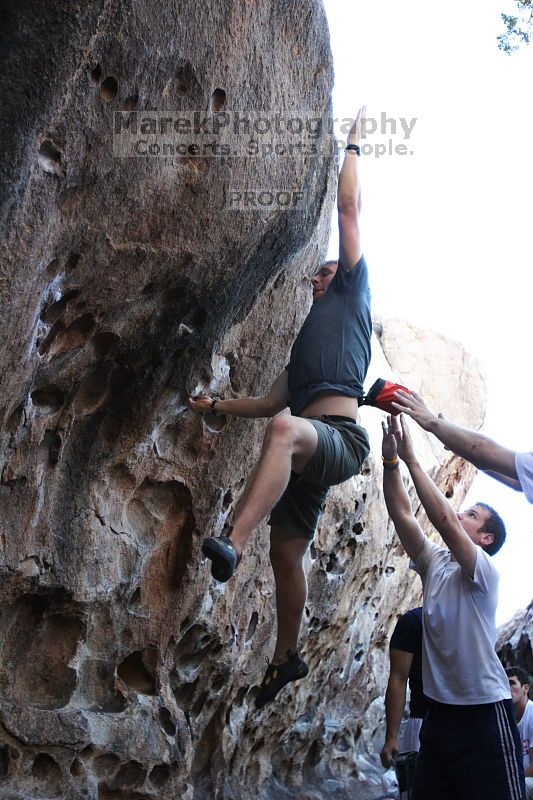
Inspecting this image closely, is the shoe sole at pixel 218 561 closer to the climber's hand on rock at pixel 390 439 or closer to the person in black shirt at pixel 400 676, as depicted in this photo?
the climber's hand on rock at pixel 390 439

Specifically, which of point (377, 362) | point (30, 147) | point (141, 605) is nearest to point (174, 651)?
point (141, 605)

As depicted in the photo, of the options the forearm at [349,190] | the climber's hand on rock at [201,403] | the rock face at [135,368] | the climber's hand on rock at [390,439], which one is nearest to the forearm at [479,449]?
the climber's hand on rock at [390,439]

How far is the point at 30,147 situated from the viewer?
3445 millimetres

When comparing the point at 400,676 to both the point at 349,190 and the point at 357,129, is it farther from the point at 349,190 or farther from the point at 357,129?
the point at 357,129

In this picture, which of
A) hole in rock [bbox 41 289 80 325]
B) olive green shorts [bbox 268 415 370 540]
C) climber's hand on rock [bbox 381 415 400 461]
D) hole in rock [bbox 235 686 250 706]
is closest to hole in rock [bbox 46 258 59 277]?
hole in rock [bbox 41 289 80 325]

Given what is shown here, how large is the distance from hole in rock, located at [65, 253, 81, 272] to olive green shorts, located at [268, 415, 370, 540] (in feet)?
4.08

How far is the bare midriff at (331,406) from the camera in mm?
4359

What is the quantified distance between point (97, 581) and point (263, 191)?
6.97 ft

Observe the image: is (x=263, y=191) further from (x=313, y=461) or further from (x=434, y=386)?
(x=434, y=386)

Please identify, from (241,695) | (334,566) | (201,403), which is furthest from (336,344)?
(334,566)

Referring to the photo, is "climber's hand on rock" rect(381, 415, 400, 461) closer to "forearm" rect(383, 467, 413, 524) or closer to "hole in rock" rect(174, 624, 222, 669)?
"forearm" rect(383, 467, 413, 524)

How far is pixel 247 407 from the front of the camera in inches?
189

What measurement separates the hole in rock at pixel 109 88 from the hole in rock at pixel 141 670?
284 cm

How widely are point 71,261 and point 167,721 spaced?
98.6 inches
